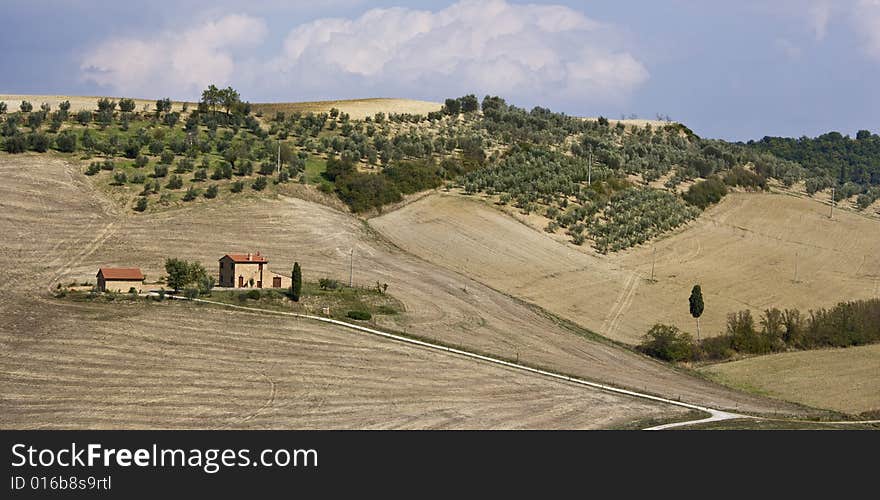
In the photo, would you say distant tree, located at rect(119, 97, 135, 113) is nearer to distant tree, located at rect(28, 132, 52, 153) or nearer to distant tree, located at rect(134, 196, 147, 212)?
distant tree, located at rect(28, 132, 52, 153)

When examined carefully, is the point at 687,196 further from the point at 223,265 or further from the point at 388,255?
the point at 223,265

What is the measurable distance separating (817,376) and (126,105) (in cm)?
8201

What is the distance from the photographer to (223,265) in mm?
80688

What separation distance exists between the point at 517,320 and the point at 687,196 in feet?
162

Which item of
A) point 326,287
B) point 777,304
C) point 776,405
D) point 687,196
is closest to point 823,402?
point 776,405

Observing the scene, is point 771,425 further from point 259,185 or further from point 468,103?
point 468,103

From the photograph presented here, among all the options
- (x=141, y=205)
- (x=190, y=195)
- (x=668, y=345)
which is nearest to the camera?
(x=668, y=345)

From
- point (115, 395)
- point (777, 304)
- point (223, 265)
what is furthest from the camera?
point (777, 304)

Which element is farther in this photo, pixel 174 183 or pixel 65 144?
pixel 65 144

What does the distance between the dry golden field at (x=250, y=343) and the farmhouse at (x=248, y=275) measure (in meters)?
4.49

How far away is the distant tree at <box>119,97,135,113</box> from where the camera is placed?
124625 mm

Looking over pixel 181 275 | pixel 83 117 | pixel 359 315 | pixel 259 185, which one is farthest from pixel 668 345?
pixel 83 117

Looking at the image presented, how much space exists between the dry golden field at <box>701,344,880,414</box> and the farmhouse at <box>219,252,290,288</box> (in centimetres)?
3038

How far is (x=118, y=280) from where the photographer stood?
7519cm
